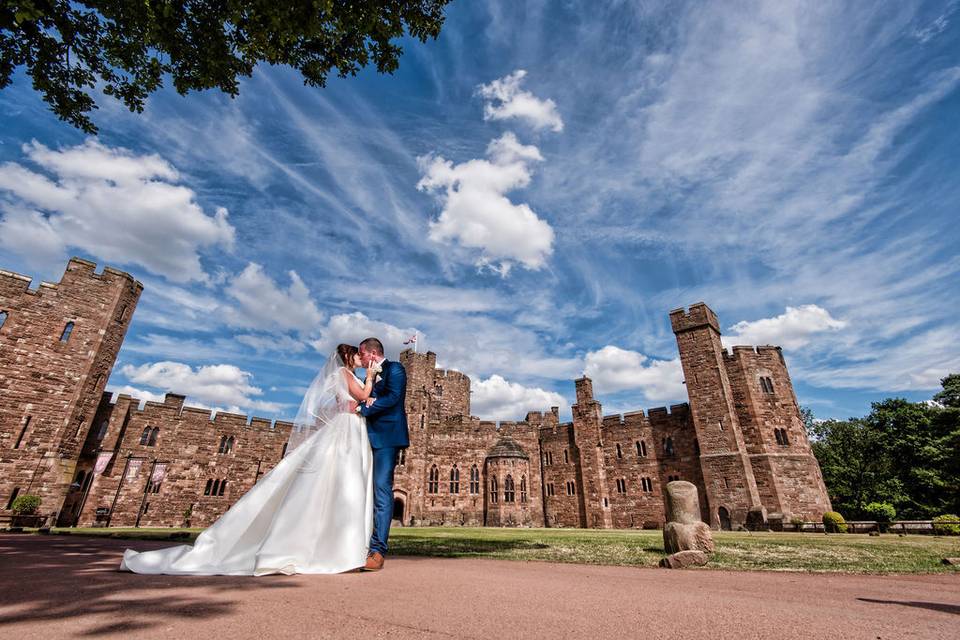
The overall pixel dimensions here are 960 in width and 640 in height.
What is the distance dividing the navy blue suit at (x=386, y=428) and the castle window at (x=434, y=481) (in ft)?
101

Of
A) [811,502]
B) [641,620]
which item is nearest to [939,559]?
[641,620]

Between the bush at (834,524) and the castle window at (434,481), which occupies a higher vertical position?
the castle window at (434,481)

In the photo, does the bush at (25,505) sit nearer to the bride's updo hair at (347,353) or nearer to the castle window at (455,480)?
the bride's updo hair at (347,353)

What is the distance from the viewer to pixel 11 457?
17.6 m

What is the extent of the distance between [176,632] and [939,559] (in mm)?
11977

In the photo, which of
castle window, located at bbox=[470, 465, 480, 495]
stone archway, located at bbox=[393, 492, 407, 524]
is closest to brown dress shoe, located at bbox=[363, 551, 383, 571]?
stone archway, located at bbox=[393, 492, 407, 524]

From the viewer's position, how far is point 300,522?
4391mm

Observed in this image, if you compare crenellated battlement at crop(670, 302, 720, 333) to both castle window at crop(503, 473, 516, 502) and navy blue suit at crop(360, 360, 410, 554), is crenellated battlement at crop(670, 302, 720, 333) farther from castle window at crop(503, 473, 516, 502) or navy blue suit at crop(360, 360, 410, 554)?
navy blue suit at crop(360, 360, 410, 554)

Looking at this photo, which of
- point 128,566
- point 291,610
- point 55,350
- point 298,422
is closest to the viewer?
point 291,610

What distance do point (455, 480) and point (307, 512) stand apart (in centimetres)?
3152

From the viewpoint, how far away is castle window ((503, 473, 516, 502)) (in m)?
31.7

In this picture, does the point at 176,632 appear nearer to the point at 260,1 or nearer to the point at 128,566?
the point at 128,566

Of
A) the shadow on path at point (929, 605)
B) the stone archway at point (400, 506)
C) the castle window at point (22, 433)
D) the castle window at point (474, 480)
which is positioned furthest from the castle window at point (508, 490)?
the shadow on path at point (929, 605)

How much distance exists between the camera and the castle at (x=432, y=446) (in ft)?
62.7
